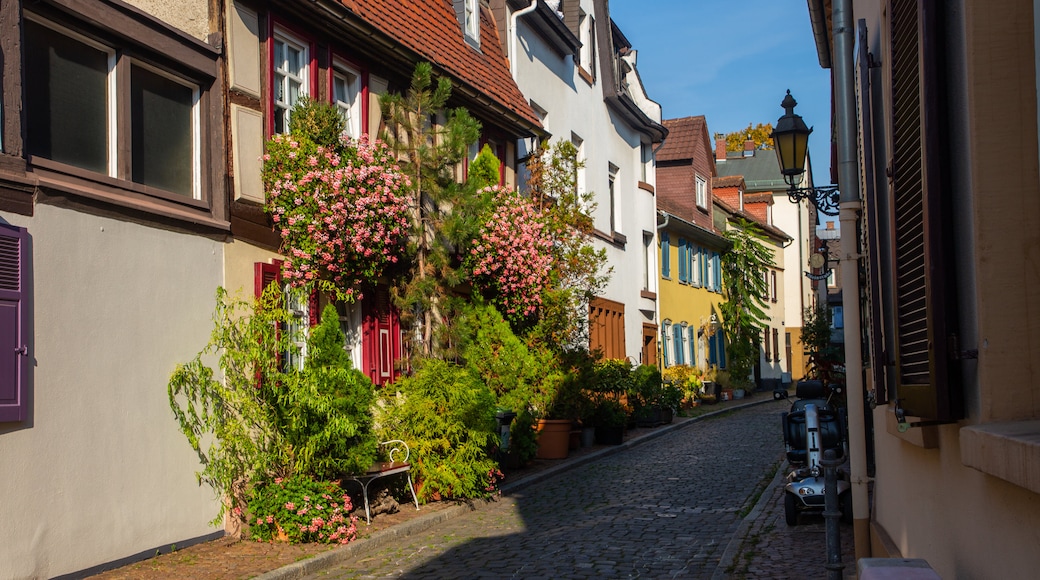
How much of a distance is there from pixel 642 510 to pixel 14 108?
804cm

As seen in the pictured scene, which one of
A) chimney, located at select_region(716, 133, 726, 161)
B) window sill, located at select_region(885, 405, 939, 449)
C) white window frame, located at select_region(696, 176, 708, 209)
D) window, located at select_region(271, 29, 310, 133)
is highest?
chimney, located at select_region(716, 133, 726, 161)

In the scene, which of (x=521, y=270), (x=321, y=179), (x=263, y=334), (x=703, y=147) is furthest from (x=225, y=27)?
(x=703, y=147)

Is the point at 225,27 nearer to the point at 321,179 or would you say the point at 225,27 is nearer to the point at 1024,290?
the point at 321,179

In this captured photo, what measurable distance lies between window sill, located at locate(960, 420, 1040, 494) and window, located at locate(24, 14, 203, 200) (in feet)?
24.6

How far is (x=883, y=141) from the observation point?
5.71 metres

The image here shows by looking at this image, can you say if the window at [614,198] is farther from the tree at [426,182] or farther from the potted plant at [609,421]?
the tree at [426,182]

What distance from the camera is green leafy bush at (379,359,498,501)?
12500 mm

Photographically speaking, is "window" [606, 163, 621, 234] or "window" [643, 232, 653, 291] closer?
"window" [606, 163, 621, 234]

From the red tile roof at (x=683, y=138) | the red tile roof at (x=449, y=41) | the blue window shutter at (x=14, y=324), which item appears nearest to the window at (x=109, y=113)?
the blue window shutter at (x=14, y=324)

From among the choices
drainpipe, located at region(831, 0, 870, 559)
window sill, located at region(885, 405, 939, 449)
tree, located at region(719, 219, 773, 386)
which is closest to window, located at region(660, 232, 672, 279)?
tree, located at region(719, 219, 773, 386)

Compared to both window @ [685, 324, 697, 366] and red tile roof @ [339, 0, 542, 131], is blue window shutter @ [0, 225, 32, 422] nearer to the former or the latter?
red tile roof @ [339, 0, 542, 131]

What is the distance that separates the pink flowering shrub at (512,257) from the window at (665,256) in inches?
617

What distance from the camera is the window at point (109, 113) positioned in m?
8.62

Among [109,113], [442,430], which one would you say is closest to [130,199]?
[109,113]
